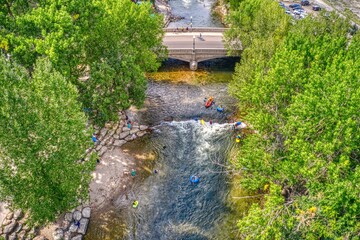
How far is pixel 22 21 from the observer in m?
35.4

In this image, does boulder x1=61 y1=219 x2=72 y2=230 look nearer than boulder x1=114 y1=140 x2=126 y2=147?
Yes

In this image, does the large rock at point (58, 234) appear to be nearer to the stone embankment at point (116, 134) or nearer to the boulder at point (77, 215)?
the boulder at point (77, 215)

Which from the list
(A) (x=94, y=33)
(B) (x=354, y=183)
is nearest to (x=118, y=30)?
(A) (x=94, y=33)

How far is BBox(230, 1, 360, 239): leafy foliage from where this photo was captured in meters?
24.4

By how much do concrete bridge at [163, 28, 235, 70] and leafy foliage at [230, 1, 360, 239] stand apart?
27.3 meters

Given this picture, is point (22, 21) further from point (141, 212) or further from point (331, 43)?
point (331, 43)

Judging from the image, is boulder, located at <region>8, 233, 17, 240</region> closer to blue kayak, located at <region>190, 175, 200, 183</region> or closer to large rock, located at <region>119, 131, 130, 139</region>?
large rock, located at <region>119, 131, 130, 139</region>

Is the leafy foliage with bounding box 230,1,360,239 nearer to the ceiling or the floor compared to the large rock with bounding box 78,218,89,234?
nearer to the ceiling

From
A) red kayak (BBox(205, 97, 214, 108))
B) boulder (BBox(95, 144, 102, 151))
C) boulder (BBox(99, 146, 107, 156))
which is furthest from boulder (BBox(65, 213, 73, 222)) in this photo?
red kayak (BBox(205, 97, 214, 108))

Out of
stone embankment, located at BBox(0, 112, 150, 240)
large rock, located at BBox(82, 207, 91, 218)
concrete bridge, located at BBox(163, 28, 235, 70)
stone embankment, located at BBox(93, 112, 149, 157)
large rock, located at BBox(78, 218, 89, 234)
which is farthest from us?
concrete bridge, located at BBox(163, 28, 235, 70)

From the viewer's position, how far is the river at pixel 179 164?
117 feet

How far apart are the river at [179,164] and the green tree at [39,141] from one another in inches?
373

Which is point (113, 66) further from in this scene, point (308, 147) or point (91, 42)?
point (308, 147)

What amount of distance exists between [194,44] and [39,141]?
4592 centimetres
